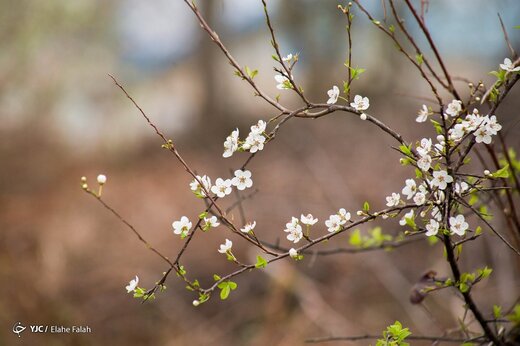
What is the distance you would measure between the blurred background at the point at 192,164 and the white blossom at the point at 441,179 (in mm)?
985

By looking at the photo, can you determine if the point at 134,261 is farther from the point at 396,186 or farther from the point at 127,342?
the point at 396,186

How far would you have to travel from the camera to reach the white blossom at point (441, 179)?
1.27 meters

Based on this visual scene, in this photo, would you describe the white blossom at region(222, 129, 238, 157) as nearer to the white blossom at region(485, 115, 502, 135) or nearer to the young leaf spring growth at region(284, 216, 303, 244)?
the young leaf spring growth at region(284, 216, 303, 244)

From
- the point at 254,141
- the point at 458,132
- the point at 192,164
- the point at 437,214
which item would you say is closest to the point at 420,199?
the point at 437,214

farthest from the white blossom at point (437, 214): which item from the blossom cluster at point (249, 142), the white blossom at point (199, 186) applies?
the white blossom at point (199, 186)

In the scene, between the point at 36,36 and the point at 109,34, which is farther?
the point at 109,34

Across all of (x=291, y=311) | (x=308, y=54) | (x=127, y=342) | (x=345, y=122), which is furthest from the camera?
(x=308, y=54)

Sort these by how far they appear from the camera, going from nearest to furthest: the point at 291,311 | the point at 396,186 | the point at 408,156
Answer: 1. the point at 408,156
2. the point at 291,311
3. the point at 396,186

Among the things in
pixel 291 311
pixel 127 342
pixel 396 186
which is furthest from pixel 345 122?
pixel 127 342

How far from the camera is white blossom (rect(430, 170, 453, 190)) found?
1.27 metres

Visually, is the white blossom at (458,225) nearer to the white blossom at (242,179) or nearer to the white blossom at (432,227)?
the white blossom at (432,227)

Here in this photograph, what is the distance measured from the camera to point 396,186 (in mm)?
5797

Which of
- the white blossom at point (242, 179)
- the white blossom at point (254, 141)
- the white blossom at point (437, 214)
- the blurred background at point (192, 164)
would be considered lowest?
the white blossom at point (437, 214)

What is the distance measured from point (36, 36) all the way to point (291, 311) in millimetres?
4355
